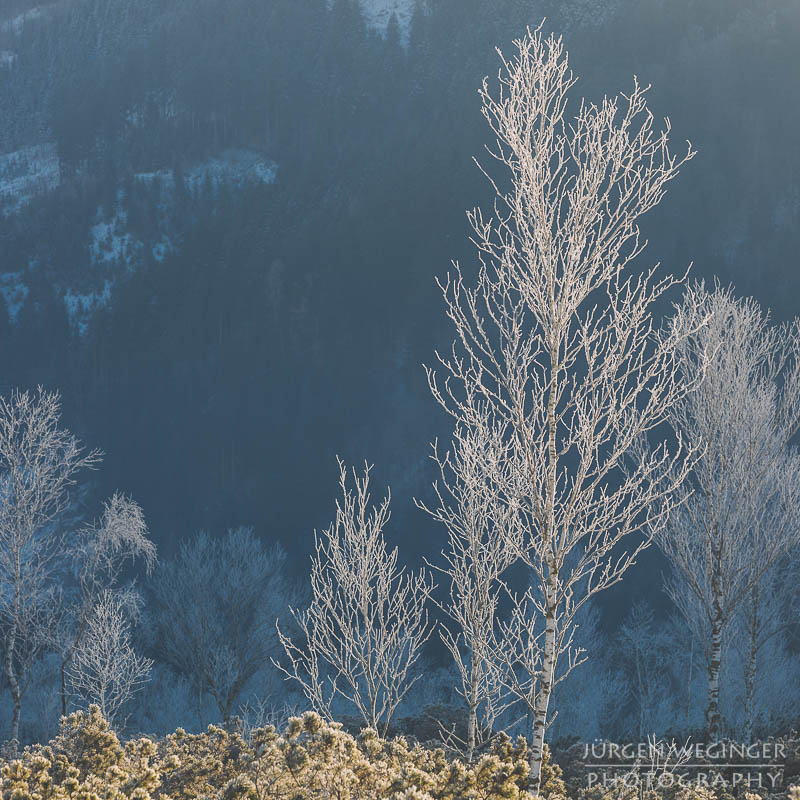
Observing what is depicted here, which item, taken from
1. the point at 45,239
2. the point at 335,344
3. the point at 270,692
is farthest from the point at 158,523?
the point at 45,239

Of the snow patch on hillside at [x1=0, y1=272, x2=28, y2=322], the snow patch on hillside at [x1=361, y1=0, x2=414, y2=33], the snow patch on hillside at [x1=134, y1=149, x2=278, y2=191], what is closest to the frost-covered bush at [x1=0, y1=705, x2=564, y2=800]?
the snow patch on hillside at [x1=0, y1=272, x2=28, y2=322]

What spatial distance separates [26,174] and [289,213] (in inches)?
1354

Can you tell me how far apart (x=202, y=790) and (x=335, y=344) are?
64.6 meters

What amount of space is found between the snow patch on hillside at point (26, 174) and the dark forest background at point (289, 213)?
38 cm

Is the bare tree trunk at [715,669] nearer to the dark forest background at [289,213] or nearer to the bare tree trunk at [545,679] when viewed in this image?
the bare tree trunk at [545,679]

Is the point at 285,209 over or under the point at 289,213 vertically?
over

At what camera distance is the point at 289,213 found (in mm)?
82500

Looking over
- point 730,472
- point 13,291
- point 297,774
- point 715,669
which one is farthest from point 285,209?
point 297,774

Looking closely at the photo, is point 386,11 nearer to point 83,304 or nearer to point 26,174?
point 26,174

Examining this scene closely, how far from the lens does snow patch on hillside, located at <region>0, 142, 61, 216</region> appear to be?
86.6 meters

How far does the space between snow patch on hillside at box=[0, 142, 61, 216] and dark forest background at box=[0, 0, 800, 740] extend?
1.25ft

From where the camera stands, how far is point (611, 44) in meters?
75.5

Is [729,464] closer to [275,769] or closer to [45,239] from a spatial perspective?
[275,769]

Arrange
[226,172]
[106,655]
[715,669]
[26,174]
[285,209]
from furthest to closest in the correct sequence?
[26,174] < [226,172] < [285,209] < [106,655] < [715,669]
